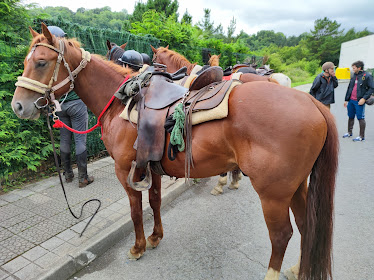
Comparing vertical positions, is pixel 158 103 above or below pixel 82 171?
above

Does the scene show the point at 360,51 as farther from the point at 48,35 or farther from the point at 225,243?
the point at 48,35

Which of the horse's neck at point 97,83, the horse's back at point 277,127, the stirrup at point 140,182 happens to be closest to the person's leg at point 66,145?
the horse's neck at point 97,83

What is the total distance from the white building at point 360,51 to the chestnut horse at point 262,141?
47.2m

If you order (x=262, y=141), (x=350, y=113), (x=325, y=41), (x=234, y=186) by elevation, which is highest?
(x=325, y=41)

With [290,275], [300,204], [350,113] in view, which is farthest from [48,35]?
[350,113]

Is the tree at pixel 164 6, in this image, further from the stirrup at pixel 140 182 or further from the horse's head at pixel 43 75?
the stirrup at pixel 140 182

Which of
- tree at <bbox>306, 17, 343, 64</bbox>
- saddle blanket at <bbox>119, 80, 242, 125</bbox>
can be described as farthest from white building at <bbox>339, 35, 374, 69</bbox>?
saddle blanket at <bbox>119, 80, 242, 125</bbox>

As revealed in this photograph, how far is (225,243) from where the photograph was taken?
2865 millimetres

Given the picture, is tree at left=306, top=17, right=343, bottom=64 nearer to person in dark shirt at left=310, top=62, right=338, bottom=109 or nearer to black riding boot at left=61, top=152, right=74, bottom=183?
person in dark shirt at left=310, top=62, right=338, bottom=109

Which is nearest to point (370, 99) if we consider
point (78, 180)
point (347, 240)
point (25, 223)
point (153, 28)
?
Result: point (347, 240)

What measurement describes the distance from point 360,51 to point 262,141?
51632mm

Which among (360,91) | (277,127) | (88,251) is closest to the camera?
(277,127)

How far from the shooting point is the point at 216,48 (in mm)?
10844

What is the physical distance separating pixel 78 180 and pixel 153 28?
5.47m
